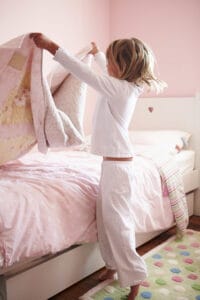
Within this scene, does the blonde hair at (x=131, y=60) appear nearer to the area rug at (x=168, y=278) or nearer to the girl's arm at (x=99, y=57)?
the girl's arm at (x=99, y=57)

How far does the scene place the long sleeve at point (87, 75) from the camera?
1438 mm

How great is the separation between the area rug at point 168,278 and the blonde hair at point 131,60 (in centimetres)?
104

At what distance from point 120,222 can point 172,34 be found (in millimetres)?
2063

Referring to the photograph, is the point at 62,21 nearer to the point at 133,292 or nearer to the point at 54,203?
the point at 54,203

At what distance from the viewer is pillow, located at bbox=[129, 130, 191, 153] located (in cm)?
281

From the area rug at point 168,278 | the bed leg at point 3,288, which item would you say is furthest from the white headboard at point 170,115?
the bed leg at point 3,288

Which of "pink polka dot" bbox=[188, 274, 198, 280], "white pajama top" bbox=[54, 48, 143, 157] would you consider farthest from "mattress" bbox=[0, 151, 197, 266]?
"pink polka dot" bbox=[188, 274, 198, 280]

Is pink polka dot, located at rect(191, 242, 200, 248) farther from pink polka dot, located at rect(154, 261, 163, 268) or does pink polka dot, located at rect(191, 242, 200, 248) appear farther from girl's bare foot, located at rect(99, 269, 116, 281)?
girl's bare foot, located at rect(99, 269, 116, 281)

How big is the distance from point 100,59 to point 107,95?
429 millimetres

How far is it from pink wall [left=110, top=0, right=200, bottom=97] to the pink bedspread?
44.6 inches

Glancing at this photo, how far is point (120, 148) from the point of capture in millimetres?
1705

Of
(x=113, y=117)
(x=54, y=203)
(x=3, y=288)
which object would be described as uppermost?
(x=113, y=117)

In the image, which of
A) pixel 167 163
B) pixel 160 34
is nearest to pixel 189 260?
pixel 167 163

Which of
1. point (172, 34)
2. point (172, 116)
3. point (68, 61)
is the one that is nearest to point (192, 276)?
point (68, 61)
